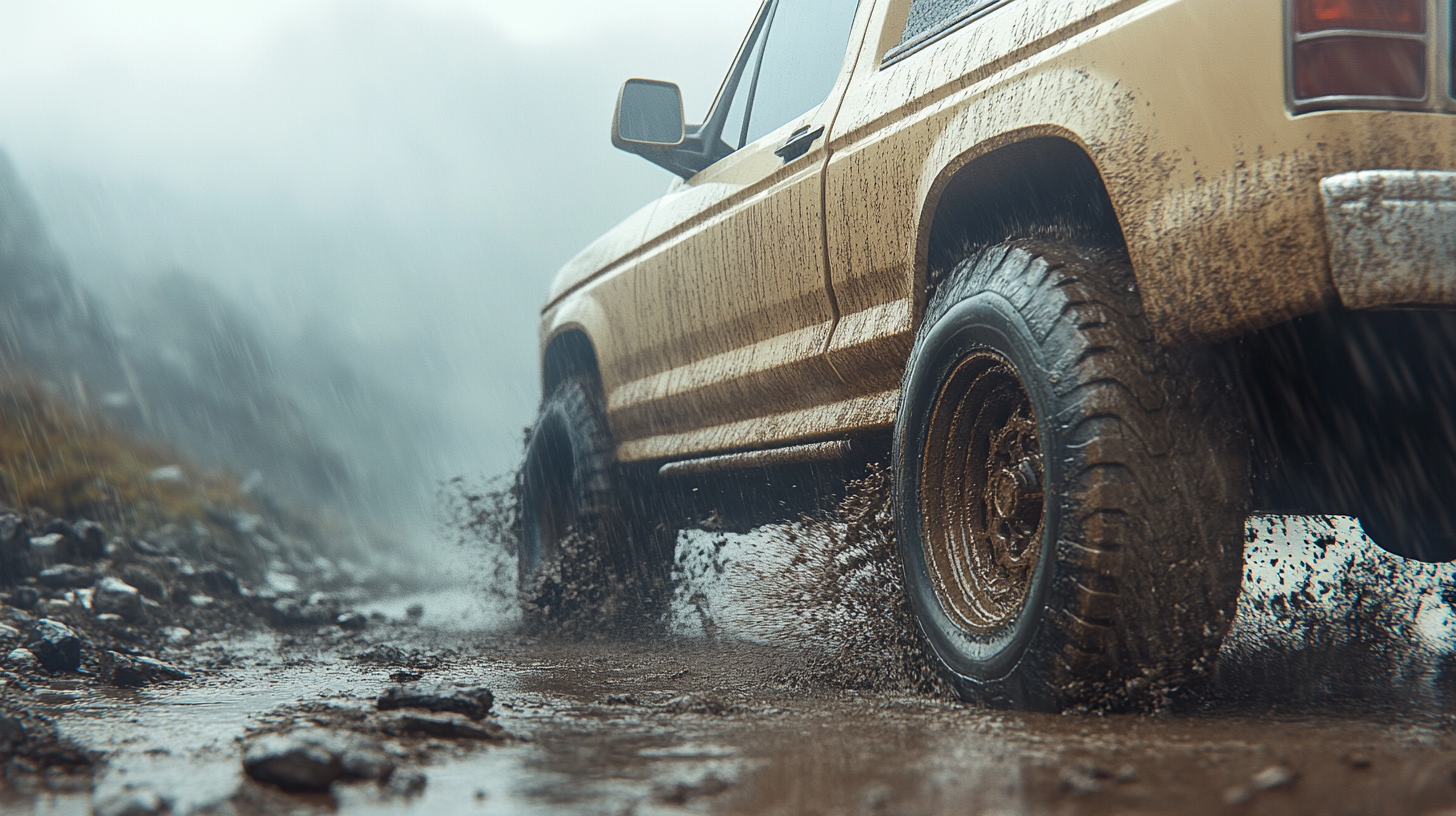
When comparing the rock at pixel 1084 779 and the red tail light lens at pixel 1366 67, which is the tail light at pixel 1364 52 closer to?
the red tail light lens at pixel 1366 67

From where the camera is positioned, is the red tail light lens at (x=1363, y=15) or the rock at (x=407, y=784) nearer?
the rock at (x=407, y=784)

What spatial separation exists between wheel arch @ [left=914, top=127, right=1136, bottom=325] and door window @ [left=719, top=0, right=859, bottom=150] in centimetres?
79

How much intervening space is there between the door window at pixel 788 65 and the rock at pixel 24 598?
3171 mm

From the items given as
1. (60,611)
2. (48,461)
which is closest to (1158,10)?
(60,611)

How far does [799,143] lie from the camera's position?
3.13 meters

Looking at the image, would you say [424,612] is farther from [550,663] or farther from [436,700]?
[436,700]

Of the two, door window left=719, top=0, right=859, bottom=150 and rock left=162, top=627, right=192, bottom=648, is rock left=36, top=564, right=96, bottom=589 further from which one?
door window left=719, top=0, right=859, bottom=150

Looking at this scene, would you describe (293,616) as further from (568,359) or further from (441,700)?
(441,700)

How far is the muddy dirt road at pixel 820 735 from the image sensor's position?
140 centimetres

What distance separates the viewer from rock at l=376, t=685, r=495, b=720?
2.11 m

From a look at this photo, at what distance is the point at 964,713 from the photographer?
210 centimetres

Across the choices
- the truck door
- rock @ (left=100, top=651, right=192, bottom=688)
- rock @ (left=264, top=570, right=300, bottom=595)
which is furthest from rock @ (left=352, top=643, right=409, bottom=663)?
rock @ (left=264, top=570, right=300, bottom=595)

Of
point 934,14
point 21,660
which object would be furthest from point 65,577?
point 934,14

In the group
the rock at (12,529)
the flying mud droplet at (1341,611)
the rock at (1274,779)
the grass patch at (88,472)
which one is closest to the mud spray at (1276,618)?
the flying mud droplet at (1341,611)
